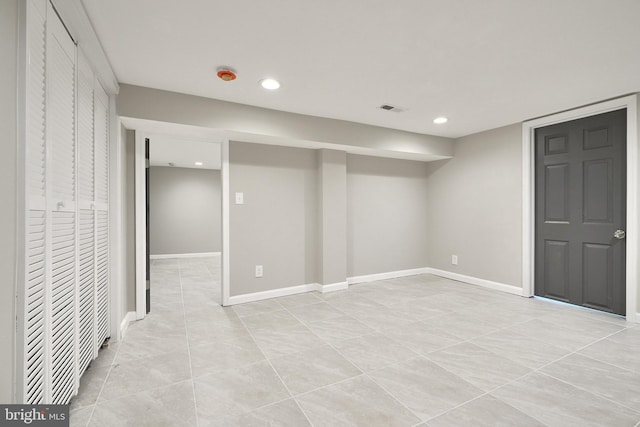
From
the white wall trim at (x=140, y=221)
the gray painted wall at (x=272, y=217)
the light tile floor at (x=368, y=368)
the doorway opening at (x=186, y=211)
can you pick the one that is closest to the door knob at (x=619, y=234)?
the light tile floor at (x=368, y=368)

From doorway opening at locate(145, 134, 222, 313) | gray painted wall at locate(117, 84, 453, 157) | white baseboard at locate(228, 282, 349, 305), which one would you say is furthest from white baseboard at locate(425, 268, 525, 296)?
doorway opening at locate(145, 134, 222, 313)

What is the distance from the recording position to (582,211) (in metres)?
3.24

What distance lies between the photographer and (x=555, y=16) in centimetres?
170

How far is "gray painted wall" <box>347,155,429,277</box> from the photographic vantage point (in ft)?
14.4

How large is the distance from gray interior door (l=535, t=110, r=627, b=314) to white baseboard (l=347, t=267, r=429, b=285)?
1669 mm

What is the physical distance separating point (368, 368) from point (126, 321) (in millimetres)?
2301

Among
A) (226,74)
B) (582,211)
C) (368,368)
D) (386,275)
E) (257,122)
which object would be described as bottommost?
(368,368)

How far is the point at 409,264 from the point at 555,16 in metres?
3.77

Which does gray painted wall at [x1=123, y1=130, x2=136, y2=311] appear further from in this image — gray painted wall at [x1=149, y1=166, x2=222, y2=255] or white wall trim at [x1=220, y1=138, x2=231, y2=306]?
gray painted wall at [x1=149, y1=166, x2=222, y2=255]

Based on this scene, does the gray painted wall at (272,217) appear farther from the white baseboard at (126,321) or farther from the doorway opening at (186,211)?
the white baseboard at (126,321)

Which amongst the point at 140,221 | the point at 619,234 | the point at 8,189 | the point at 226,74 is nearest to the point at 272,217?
the point at 140,221

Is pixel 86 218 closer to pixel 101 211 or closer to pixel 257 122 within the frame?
pixel 101 211

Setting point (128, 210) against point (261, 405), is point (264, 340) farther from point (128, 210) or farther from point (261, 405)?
point (128, 210)

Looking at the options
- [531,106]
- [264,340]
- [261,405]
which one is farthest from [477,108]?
[261,405]
